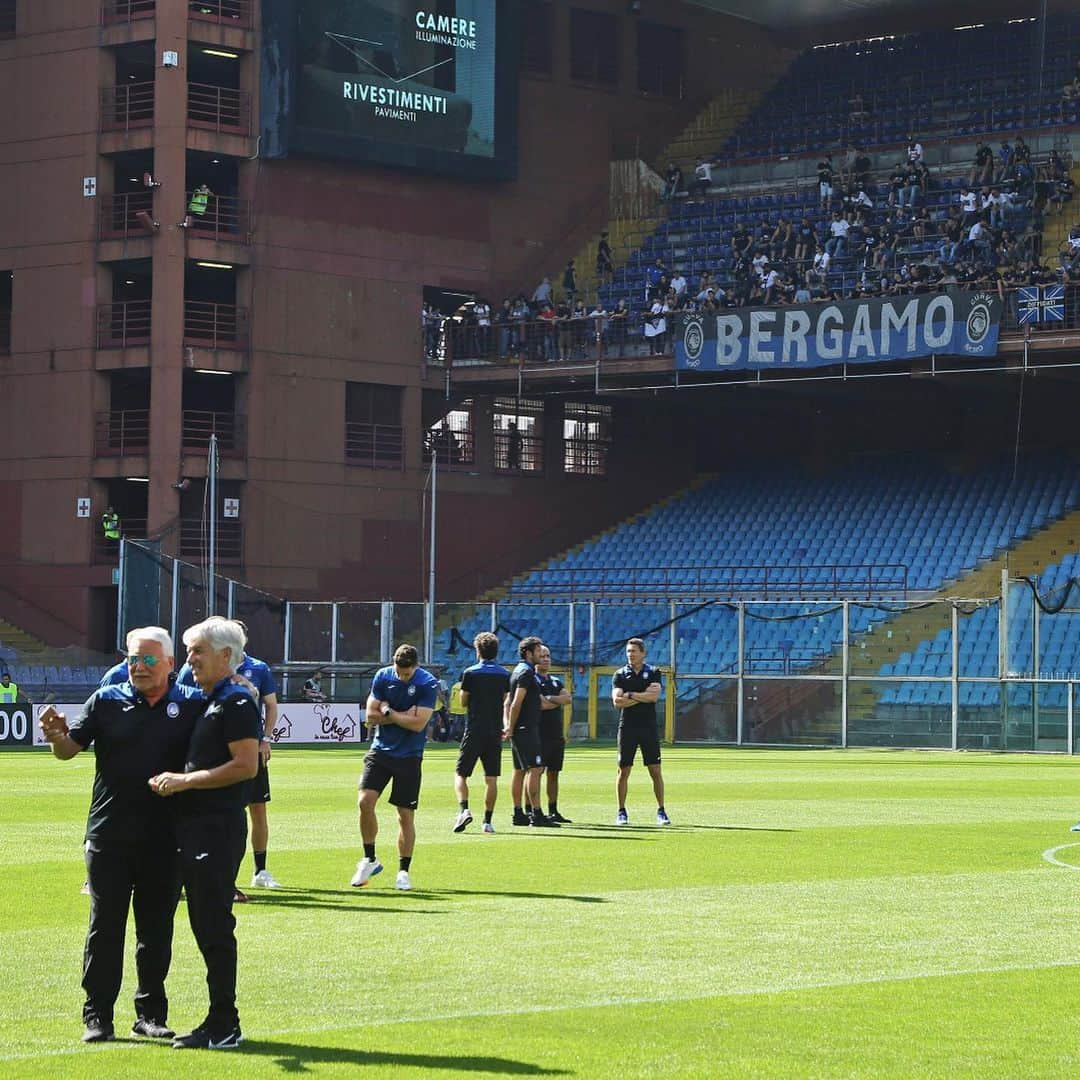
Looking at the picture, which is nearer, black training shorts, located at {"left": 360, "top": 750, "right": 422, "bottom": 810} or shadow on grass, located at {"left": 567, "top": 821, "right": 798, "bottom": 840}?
black training shorts, located at {"left": 360, "top": 750, "right": 422, "bottom": 810}

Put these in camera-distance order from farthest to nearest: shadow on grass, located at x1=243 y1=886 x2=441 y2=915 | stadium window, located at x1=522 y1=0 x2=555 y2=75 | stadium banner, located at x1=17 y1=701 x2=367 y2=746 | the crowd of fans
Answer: stadium window, located at x1=522 y1=0 x2=555 y2=75, the crowd of fans, stadium banner, located at x1=17 y1=701 x2=367 y2=746, shadow on grass, located at x1=243 y1=886 x2=441 y2=915

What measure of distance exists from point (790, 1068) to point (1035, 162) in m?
51.3

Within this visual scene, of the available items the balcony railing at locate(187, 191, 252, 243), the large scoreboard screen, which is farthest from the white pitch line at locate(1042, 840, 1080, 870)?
the large scoreboard screen

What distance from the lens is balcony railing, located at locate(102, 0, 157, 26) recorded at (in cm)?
5641

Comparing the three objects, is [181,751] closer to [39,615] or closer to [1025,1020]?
[1025,1020]

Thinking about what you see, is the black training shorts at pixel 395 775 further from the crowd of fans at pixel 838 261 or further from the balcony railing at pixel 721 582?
the crowd of fans at pixel 838 261

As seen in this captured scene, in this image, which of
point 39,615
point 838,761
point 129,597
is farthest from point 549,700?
point 39,615

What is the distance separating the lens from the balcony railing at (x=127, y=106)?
56438mm

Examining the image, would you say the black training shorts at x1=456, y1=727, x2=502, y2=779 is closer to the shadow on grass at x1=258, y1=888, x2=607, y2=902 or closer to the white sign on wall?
the shadow on grass at x1=258, y1=888, x2=607, y2=902

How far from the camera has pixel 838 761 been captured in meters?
41.0

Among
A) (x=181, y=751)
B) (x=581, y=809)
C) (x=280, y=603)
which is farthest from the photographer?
(x=280, y=603)

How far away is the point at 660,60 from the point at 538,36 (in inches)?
197

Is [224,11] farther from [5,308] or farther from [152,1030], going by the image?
[152,1030]

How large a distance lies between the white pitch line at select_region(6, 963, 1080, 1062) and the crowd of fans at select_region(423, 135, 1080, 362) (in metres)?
41.2
